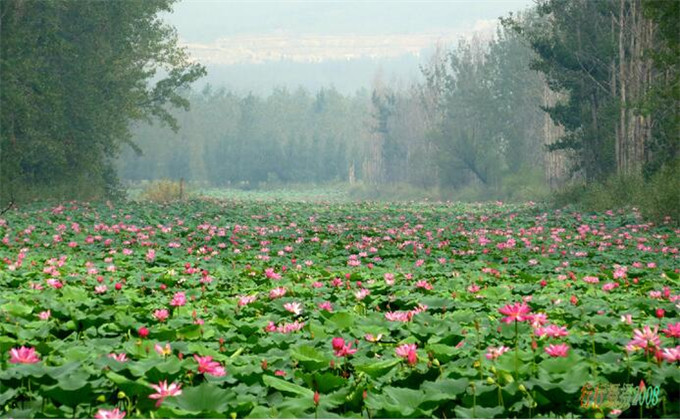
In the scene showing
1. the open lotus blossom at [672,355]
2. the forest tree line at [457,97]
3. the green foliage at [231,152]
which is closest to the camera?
the open lotus blossom at [672,355]

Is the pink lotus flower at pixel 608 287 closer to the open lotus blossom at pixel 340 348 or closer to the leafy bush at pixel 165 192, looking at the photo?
the open lotus blossom at pixel 340 348

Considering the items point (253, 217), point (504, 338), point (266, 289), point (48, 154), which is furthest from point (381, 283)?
point (48, 154)

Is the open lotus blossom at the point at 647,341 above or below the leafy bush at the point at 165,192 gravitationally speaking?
above

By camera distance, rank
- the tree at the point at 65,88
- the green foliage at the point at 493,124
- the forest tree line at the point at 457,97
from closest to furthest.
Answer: the forest tree line at the point at 457,97 → the tree at the point at 65,88 → the green foliage at the point at 493,124

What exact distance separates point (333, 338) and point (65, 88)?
31275 mm

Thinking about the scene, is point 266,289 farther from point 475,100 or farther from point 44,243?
point 475,100

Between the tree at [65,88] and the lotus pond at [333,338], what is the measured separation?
1927 cm

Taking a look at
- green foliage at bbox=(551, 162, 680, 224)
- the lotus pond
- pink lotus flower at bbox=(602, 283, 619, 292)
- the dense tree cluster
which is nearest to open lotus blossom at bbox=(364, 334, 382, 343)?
the lotus pond

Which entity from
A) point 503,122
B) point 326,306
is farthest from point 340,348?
point 503,122

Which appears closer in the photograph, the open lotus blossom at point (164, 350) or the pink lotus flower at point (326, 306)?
the open lotus blossom at point (164, 350)

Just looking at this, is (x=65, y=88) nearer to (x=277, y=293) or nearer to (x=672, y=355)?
(x=277, y=293)

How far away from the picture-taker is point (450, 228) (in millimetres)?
20266

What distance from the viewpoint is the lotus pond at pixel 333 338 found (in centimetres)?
403

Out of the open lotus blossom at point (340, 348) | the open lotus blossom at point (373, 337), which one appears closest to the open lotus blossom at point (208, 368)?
the open lotus blossom at point (340, 348)
